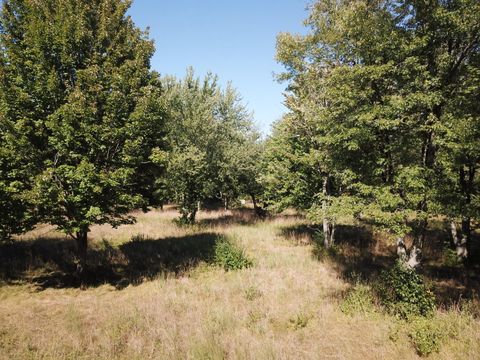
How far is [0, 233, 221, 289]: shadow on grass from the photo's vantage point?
546 inches

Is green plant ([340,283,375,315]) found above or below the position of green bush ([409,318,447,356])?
below

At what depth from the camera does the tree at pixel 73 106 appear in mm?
11086

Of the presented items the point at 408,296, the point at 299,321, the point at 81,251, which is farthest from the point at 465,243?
the point at 81,251

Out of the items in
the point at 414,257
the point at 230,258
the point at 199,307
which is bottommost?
the point at 199,307

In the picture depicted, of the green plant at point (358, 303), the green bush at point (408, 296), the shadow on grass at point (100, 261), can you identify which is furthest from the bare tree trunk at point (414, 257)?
the shadow on grass at point (100, 261)

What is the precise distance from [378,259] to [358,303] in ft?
25.2

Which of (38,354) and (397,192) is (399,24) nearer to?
(397,192)

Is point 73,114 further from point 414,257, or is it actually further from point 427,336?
point 414,257

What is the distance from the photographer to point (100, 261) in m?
16.0

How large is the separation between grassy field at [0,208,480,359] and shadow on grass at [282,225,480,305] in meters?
0.14

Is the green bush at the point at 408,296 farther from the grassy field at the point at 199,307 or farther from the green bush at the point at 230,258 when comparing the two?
the green bush at the point at 230,258

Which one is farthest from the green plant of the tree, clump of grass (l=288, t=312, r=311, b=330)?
the tree

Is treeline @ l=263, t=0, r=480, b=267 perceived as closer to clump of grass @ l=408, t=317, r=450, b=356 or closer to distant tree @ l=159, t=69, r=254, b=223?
clump of grass @ l=408, t=317, r=450, b=356

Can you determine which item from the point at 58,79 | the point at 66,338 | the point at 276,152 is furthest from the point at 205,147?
the point at 66,338
